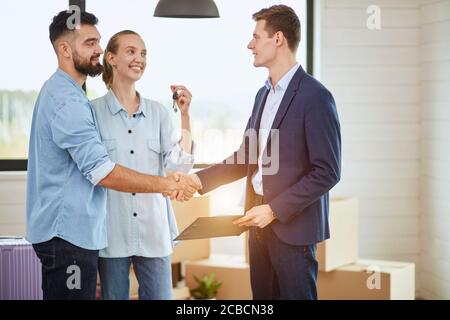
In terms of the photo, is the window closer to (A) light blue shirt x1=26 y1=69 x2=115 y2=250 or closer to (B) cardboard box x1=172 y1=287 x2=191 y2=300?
(B) cardboard box x1=172 y1=287 x2=191 y2=300

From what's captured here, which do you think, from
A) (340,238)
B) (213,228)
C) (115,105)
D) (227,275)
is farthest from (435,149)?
(115,105)

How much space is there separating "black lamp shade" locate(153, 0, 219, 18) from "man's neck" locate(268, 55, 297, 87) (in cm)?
52

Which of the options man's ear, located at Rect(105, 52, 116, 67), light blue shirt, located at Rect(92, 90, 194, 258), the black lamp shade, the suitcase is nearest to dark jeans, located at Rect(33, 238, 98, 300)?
light blue shirt, located at Rect(92, 90, 194, 258)

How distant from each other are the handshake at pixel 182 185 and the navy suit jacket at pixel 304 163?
41 centimetres

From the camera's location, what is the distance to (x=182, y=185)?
2832mm

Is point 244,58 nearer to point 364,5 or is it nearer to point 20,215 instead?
point 364,5

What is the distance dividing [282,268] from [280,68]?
0.69 meters

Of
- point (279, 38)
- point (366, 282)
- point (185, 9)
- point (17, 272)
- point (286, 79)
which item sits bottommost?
point (366, 282)

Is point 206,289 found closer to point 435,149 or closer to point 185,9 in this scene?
point 435,149

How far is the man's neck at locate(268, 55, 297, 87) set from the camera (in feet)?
8.48

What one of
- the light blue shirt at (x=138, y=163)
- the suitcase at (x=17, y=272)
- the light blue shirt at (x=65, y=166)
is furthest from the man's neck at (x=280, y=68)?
the suitcase at (x=17, y=272)

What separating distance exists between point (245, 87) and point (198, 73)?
0.32 meters

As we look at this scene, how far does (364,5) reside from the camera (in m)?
4.55
